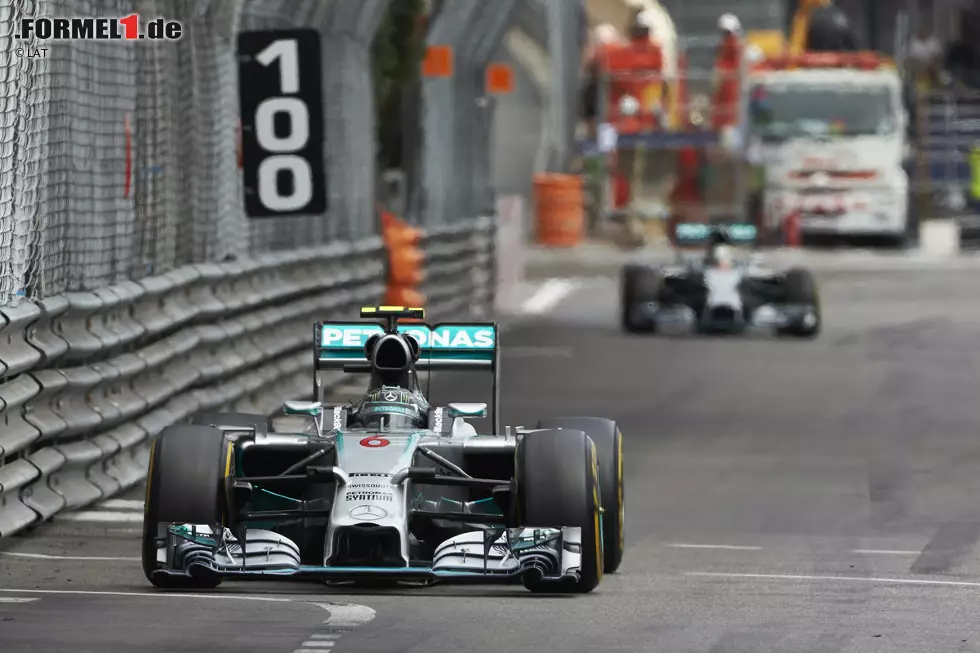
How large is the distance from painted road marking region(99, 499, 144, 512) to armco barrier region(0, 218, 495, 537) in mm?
58

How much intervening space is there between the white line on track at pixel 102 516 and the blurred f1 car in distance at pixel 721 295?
1260cm

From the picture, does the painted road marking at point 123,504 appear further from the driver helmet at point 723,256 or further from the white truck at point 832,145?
the white truck at point 832,145

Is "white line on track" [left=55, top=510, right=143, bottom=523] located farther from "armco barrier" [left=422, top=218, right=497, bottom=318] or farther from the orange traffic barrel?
the orange traffic barrel

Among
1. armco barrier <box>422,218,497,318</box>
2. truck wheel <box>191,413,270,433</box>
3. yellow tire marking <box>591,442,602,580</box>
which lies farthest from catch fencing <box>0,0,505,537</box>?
armco barrier <box>422,218,497,318</box>

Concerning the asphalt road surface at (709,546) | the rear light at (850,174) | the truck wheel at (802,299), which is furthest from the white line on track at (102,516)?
the rear light at (850,174)

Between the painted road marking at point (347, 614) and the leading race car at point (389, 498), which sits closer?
the painted road marking at point (347, 614)

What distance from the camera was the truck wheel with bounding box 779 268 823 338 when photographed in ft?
79.8

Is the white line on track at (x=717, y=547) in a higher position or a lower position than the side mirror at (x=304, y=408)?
lower

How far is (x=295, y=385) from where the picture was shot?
17641mm

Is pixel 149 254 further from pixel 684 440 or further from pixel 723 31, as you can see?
pixel 723 31

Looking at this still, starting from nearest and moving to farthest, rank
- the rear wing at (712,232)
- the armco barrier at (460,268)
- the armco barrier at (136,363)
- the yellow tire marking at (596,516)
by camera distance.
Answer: the yellow tire marking at (596,516) → the armco barrier at (136,363) → the rear wing at (712,232) → the armco barrier at (460,268)

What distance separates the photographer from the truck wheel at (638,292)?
24.8 m

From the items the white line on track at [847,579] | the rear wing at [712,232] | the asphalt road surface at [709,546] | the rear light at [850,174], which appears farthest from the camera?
the rear light at [850,174]

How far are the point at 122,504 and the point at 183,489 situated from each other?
10.2 ft
